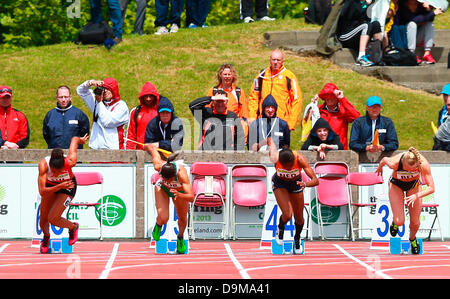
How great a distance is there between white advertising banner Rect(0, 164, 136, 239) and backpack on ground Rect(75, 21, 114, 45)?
9589 mm

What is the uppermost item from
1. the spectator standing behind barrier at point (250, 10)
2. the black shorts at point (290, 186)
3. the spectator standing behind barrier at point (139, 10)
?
the spectator standing behind barrier at point (250, 10)

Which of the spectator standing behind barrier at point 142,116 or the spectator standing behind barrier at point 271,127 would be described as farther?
the spectator standing behind barrier at point 142,116

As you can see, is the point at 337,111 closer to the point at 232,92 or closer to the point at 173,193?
the point at 232,92

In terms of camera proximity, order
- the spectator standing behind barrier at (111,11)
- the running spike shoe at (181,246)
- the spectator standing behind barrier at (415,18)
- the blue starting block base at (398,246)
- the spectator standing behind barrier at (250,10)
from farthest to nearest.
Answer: the spectator standing behind barrier at (250,10)
the spectator standing behind barrier at (111,11)
the spectator standing behind barrier at (415,18)
the blue starting block base at (398,246)
the running spike shoe at (181,246)

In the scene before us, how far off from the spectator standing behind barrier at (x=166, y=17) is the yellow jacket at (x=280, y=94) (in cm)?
870

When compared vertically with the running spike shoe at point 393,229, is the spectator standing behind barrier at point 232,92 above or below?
above

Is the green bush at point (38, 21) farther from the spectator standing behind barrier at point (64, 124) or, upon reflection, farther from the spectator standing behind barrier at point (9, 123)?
the spectator standing behind barrier at point (64, 124)

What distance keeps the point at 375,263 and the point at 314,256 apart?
1.33 meters

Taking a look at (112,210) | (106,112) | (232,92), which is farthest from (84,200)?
(232,92)

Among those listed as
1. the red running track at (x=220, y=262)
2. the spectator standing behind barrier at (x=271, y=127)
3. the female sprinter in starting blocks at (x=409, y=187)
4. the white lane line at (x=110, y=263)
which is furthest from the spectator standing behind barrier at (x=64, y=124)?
the female sprinter in starting blocks at (x=409, y=187)

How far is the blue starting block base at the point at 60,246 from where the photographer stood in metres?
13.6

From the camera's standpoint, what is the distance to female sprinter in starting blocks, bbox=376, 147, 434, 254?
1324cm

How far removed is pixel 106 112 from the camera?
15.7 metres

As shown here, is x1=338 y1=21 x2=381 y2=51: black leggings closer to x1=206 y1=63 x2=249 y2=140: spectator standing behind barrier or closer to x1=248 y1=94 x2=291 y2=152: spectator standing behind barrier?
x1=206 y1=63 x2=249 y2=140: spectator standing behind barrier
